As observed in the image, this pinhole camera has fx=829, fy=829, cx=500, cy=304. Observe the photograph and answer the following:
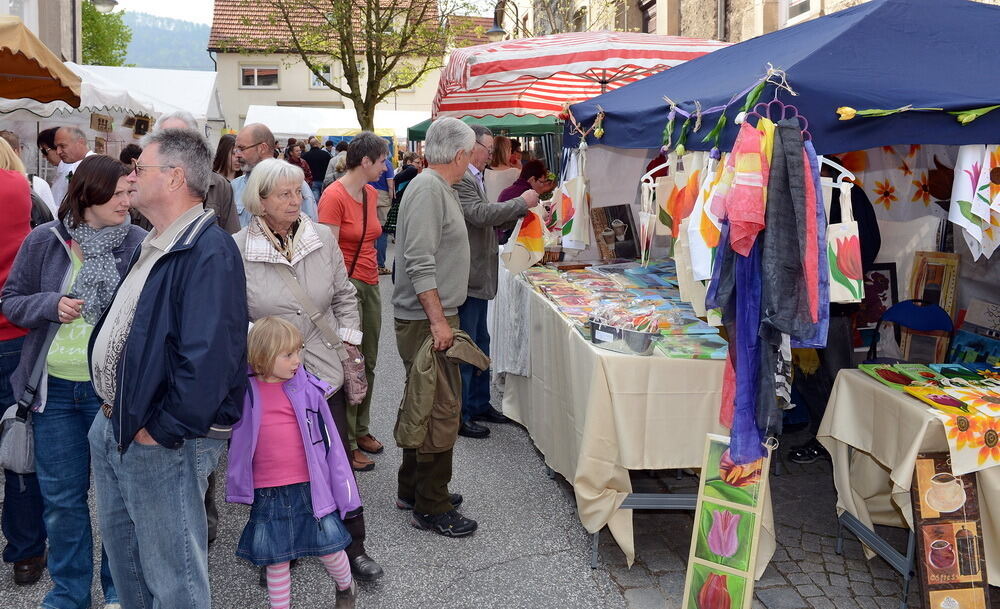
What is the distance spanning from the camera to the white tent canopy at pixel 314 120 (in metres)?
21.7

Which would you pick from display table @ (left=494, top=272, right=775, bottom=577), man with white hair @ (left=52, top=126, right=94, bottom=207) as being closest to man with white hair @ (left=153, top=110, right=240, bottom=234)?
man with white hair @ (left=52, top=126, right=94, bottom=207)

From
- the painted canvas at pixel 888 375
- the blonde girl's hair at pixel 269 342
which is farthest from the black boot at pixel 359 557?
the painted canvas at pixel 888 375

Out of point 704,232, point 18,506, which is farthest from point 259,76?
point 704,232

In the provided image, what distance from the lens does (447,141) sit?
405 cm

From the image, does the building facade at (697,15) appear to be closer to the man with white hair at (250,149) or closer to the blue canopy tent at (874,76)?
the blue canopy tent at (874,76)

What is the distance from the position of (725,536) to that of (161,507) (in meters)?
2.03

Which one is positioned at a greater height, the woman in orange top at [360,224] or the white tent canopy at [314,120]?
the white tent canopy at [314,120]

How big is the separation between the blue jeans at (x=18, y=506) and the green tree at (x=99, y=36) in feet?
153

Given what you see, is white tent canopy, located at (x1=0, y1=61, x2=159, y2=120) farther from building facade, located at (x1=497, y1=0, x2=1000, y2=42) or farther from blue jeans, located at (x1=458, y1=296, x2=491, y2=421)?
building facade, located at (x1=497, y1=0, x2=1000, y2=42)

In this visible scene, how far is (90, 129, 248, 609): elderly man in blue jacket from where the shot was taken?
213cm

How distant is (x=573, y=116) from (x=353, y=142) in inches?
64.7

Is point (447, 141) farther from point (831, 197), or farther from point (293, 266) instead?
point (831, 197)

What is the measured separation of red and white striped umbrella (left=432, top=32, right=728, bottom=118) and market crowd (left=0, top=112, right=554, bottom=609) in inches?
68.4

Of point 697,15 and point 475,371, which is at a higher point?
point 697,15
